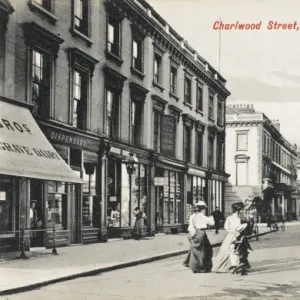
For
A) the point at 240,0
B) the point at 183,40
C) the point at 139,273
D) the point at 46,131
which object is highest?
the point at 183,40

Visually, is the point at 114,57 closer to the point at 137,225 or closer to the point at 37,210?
the point at 137,225

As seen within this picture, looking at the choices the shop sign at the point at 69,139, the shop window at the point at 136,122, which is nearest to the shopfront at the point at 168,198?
the shop window at the point at 136,122

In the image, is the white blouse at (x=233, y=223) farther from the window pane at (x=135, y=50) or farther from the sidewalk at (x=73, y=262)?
the window pane at (x=135, y=50)

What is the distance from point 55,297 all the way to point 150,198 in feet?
51.3

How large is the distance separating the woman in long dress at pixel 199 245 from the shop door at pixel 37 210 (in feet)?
17.9

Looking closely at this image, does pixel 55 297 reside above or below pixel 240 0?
below

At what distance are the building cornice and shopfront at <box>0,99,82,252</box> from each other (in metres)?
7.20

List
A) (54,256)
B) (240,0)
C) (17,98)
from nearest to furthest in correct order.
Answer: (240,0) < (54,256) < (17,98)

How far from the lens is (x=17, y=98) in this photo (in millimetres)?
15336

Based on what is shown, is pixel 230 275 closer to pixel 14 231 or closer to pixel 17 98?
pixel 14 231

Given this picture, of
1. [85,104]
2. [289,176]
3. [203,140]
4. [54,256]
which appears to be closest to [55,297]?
[54,256]

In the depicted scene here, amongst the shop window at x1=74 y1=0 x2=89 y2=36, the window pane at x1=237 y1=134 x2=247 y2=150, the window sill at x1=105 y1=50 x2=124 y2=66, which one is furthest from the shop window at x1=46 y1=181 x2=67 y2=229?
the window pane at x1=237 y1=134 x2=247 y2=150

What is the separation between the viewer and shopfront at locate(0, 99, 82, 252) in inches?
529

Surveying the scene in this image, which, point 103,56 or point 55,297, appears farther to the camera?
point 103,56
